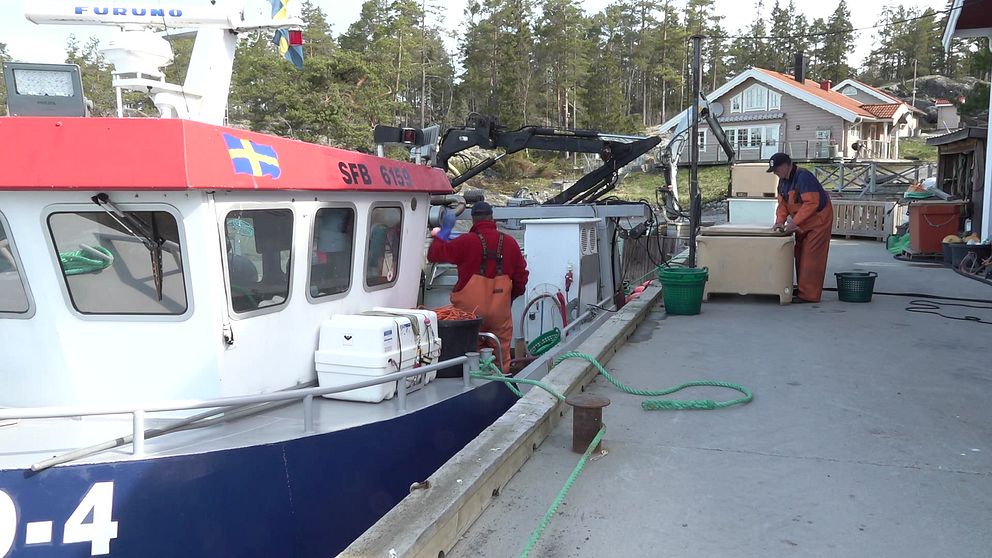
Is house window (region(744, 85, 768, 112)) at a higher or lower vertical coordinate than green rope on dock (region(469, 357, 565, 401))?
higher

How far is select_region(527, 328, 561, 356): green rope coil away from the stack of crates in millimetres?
12134

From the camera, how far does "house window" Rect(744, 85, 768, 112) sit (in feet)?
170

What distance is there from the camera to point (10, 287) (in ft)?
13.6

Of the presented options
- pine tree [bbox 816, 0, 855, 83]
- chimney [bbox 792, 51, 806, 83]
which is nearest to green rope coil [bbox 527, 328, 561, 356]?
chimney [bbox 792, 51, 806, 83]

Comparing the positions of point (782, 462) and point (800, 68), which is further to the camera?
point (800, 68)

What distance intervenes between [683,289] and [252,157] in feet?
18.5

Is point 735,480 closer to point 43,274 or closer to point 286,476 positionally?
point 286,476

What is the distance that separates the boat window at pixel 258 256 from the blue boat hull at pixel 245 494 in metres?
0.91

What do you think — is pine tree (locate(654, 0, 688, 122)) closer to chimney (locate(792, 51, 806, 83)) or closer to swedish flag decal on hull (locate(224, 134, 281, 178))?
chimney (locate(792, 51, 806, 83))

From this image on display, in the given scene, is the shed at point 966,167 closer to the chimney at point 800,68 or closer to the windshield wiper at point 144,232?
the windshield wiper at point 144,232

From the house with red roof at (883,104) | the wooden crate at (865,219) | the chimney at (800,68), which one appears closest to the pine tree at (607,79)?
the chimney at (800,68)

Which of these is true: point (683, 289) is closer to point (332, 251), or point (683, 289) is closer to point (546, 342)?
point (546, 342)

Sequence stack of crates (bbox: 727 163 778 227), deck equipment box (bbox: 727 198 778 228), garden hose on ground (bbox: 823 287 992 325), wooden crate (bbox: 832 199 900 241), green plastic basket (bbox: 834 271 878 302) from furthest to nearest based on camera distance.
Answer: wooden crate (bbox: 832 199 900 241), stack of crates (bbox: 727 163 778 227), deck equipment box (bbox: 727 198 778 228), green plastic basket (bbox: 834 271 878 302), garden hose on ground (bbox: 823 287 992 325)

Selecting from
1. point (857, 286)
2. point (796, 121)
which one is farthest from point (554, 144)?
point (796, 121)
